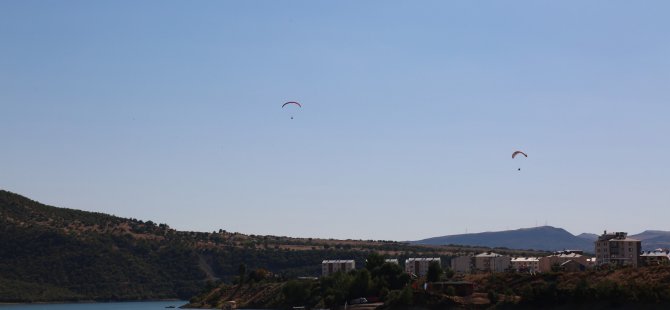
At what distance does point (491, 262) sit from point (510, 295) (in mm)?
65456

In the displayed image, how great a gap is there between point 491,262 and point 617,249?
94.4 feet

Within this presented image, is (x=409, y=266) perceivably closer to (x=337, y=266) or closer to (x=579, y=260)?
(x=337, y=266)

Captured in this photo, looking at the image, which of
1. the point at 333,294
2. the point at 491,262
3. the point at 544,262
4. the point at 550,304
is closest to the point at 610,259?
the point at 544,262

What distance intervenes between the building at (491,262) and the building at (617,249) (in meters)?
20.3

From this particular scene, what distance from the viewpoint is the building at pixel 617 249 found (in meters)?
150

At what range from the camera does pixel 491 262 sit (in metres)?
177

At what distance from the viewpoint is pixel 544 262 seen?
158500mm

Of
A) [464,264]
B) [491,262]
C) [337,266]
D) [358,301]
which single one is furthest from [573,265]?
[337,266]

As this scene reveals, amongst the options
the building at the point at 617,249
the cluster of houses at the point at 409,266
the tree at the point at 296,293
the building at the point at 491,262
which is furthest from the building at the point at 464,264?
the tree at the point at 296,293

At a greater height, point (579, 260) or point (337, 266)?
point (579, 260)

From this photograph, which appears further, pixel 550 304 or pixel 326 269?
pixel 326 269

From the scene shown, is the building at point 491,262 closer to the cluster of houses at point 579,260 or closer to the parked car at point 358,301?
the cluster of houses at point 579,260

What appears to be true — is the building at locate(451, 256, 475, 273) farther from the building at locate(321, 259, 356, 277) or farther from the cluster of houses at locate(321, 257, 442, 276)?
the building at locate(321, 259, 356, 277)

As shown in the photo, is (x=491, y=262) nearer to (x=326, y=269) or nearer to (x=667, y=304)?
(x=326, y=269)
